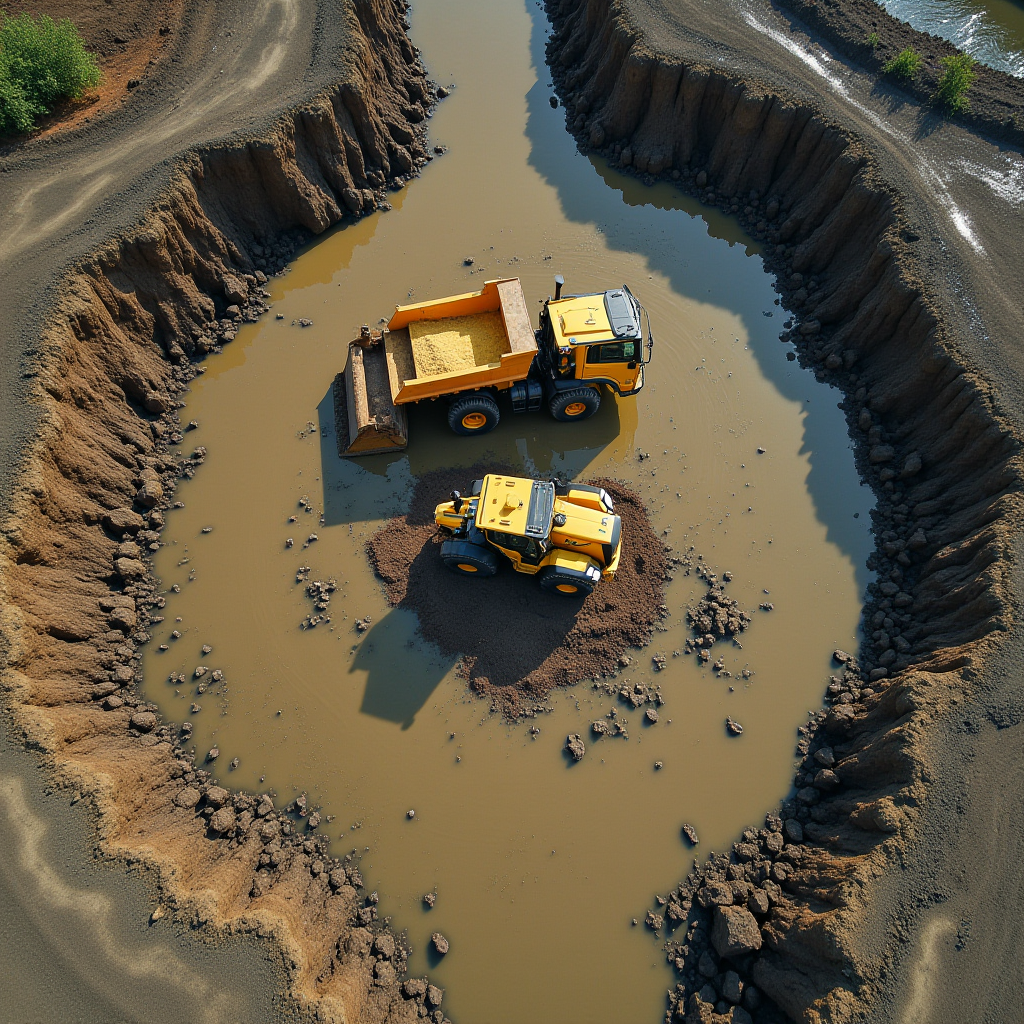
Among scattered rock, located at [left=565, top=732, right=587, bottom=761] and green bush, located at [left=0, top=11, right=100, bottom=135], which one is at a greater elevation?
green bush, located at [left=0, top=11, right=100, bottom=135]

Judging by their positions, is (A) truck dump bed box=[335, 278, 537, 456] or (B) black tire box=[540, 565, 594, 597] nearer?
(B) black tire box=[540, 565, 594, 597]

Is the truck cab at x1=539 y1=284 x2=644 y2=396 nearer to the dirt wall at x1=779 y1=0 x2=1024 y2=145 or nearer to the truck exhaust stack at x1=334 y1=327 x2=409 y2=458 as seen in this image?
the truck exhaust stack at x1=334 y1=327 x2=409 y2=458

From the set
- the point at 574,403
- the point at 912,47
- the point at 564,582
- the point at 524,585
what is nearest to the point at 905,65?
the point at 912,47

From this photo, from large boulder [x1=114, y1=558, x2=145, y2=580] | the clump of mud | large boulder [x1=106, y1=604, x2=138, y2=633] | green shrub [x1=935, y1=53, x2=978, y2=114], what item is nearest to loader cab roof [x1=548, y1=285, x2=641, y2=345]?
the clump of mud

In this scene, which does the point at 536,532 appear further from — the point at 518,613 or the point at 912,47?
Answer: the point at 912,47

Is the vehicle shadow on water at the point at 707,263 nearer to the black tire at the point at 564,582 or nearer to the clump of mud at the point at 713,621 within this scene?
the clump of mud at the point at 713,621

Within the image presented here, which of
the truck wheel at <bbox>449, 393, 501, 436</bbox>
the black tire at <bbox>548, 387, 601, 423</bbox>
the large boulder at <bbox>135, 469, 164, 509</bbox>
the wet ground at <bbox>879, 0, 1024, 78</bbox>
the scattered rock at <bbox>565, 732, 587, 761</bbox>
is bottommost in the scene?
the scattered rock at <bbox>565, 732, 587, 761</bbox>

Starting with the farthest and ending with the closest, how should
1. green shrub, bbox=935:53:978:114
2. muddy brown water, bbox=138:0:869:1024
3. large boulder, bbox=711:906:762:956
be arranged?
green shrub, bbox=935:53:978:114
muddy brown water, bbox=138:0:869:1024
large boulder, bbox=711:906:762:956
